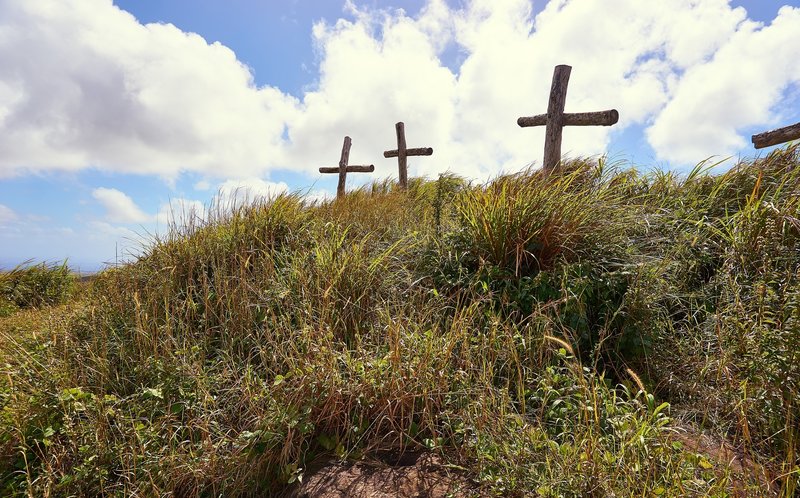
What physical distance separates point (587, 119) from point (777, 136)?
8.72ft

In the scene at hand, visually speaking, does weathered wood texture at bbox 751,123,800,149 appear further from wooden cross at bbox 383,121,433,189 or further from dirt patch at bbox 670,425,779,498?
wooden cross at bbox 383,121,433,189

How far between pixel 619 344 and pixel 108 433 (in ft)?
13.9

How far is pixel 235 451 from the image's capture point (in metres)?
2.77

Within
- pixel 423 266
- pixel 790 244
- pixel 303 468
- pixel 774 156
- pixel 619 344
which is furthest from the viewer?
pixel 774 156

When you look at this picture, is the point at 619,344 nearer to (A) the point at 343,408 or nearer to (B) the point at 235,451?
(A) the point at 343,408

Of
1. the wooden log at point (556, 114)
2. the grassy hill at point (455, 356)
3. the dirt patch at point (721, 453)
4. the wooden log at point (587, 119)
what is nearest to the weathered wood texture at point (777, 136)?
the grassy hill at point (455, 356)

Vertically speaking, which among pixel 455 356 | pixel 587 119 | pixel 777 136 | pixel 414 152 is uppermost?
pixel 414 152

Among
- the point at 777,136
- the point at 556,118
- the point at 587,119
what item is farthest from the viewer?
the point at 556,118

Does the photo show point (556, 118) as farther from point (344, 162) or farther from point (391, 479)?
point (344, 162)

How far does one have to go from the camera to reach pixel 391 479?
2.46 meters

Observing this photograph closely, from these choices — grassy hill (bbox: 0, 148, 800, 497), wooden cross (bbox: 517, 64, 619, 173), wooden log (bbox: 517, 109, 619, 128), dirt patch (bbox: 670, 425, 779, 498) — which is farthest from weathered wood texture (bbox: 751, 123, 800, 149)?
dirt patch (bbox: 670, 425, 779, 498)

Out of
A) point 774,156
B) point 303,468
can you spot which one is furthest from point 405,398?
point 774,156

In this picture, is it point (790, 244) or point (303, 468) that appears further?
point (790, 244)

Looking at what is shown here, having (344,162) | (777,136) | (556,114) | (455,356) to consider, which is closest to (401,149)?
(344,162)
